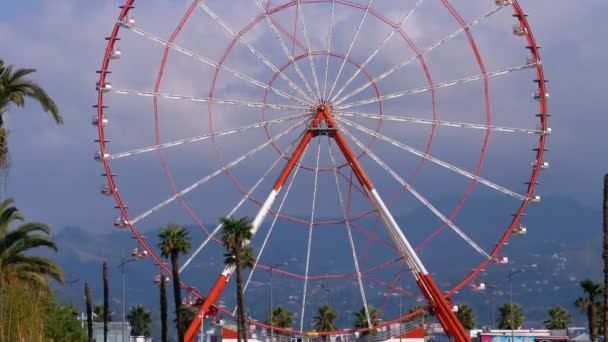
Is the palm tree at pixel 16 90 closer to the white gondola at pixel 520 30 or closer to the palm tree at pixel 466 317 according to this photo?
the white gondola at pixel 520 30

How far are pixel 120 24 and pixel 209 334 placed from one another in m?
58.7

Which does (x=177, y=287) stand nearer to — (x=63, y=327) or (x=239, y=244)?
(x=239, y=244)

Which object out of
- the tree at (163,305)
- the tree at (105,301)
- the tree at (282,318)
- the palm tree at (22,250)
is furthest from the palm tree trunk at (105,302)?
the tree at (282,318)

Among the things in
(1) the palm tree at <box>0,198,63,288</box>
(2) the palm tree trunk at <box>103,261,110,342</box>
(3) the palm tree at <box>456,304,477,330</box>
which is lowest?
(1) the palm tree at <box>0,198,63,288</box>

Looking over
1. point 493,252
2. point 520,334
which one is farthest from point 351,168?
point 520,334

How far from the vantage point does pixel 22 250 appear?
53.3 m

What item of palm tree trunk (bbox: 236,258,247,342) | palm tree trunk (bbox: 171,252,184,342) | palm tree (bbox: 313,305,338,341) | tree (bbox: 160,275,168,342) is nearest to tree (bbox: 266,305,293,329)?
palm tree (bbox: 313,305,338,341)

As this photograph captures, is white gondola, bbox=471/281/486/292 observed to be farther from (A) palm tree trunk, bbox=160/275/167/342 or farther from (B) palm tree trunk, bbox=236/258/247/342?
(A) palm tree trunk, bbox=160/275/167/342

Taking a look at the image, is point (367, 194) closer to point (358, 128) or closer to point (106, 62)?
point (358, 128)

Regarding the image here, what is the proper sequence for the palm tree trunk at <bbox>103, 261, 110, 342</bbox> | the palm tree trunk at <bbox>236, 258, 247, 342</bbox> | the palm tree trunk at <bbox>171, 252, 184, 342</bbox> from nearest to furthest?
1. the palm tree trunk at <bbox>171, 252, 184, 342</bbox>
2. the palm tree trunk at <bbox>236, 258, 247, 342</bbox>
3. the palm tree trunk at <bbox>103, 261, 110, 342</bbox>

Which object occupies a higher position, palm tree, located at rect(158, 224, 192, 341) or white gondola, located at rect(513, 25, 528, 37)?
white gondola, located at rect(513, 25, 528, 37)

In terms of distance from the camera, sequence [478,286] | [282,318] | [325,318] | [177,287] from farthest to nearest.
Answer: [325,318], [282,318], [478,286], [177,287]

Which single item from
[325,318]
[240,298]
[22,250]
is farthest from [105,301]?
[325,318]

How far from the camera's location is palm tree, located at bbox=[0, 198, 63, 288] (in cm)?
5256
